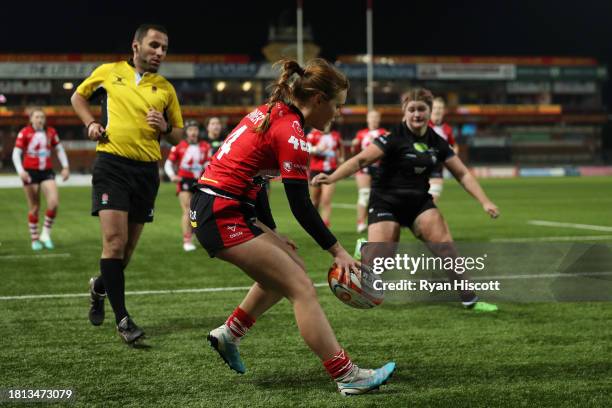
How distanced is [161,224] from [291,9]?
241ft

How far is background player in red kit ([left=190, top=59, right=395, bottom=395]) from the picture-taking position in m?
4.20

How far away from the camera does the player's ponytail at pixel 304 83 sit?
4.25 meters

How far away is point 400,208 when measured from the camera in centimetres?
724

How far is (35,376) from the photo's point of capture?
4.85 m

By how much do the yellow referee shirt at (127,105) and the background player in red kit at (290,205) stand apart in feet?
5.73

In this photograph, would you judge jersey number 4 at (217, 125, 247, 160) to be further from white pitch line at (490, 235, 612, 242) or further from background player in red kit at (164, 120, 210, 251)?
white pitch line at (490, 235, 612, 242)

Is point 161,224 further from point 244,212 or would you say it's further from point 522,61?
point 522,61

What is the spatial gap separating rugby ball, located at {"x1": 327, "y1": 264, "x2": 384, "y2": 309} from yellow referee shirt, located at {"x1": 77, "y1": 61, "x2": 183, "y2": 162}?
223 cm

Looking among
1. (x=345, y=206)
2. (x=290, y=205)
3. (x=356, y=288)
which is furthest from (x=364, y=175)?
(x=290, y=205)

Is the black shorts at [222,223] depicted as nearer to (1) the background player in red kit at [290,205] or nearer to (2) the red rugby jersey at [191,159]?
(1) the background player in red kit at [290,205]

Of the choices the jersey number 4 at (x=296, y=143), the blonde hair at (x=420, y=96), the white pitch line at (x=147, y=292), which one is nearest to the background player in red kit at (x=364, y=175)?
the white pitch line at (x=147, y=292)

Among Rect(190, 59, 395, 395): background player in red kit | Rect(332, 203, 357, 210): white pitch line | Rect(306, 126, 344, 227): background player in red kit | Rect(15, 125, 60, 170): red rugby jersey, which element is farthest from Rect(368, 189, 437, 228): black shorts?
Rect(332, 203, 357, 210): white pitch line

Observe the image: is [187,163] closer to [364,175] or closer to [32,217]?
[32,217]

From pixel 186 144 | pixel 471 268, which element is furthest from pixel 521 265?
pixel 186 144
